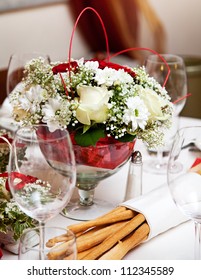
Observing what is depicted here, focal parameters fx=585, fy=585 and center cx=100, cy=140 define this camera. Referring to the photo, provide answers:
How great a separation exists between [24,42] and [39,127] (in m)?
2.22

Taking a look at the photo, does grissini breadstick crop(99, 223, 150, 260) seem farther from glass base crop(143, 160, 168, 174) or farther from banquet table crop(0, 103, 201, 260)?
glass base crop(143, 160, 168, 174)

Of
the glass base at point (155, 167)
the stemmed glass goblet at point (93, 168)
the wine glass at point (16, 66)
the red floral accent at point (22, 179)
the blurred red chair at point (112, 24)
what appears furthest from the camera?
the blurred red chair at point (112, 24)

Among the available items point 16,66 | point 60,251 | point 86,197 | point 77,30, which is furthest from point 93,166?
point 77,30

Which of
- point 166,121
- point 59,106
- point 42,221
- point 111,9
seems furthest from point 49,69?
point 111,9

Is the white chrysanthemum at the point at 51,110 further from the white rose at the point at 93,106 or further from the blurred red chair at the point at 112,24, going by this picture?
the blurred red chair at the point at 112,24

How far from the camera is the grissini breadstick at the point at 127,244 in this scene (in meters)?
1.03

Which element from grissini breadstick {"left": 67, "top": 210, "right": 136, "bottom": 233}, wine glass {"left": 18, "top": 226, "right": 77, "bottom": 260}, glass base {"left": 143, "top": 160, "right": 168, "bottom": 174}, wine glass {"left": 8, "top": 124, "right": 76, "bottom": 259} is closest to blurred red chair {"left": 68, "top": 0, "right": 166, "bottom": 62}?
glass base {"left": 143, "top": 160, "right": 168, "bottom": 174}

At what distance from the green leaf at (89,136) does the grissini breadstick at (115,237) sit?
0.54ft

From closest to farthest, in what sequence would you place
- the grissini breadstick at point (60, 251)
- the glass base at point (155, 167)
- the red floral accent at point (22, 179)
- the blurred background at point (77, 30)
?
the grissini breadstick at point (60, 251)
the red floral accent at point (22, 179)
the glass base at point (155, 167)
the blurred background at point (77, 30)

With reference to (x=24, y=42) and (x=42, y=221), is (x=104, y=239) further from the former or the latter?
(x=24, y=42)

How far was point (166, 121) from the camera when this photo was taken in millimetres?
1215

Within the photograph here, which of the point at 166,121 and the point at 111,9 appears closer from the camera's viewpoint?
the point at 166,121

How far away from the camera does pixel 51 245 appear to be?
2.90 feet

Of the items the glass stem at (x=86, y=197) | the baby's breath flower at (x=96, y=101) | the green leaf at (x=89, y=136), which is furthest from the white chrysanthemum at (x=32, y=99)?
the glass stem at (x=86, y=197)
